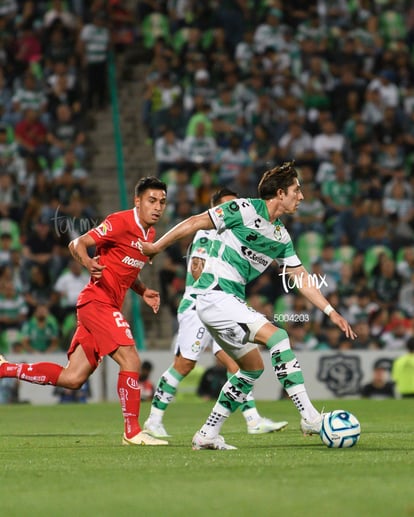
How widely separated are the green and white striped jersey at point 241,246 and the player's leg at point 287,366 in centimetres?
52

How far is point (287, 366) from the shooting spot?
9359 millimetres

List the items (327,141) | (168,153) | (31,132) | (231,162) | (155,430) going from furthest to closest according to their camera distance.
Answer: (31,132), (327,141), (168,153), (231,162), (155,430)

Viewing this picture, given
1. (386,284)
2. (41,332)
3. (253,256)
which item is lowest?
(41,332)

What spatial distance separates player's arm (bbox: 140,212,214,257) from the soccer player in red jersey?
122 cm

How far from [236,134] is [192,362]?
1087 cm

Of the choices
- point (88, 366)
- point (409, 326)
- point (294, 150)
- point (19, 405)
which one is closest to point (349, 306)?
point (409, 326)

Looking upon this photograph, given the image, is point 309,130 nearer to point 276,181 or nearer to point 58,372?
point 58,372

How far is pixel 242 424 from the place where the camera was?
1427 centimetres

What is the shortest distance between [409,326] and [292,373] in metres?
10.9

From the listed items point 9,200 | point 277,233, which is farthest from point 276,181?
point 9,200

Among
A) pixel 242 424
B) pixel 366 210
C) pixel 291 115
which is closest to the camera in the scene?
pixel 242 424

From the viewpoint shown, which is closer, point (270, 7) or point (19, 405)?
point (19, 405)

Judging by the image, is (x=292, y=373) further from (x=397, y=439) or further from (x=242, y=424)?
(x=242, y=424)

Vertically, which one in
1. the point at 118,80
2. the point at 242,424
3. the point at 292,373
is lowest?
the point at 242,424
